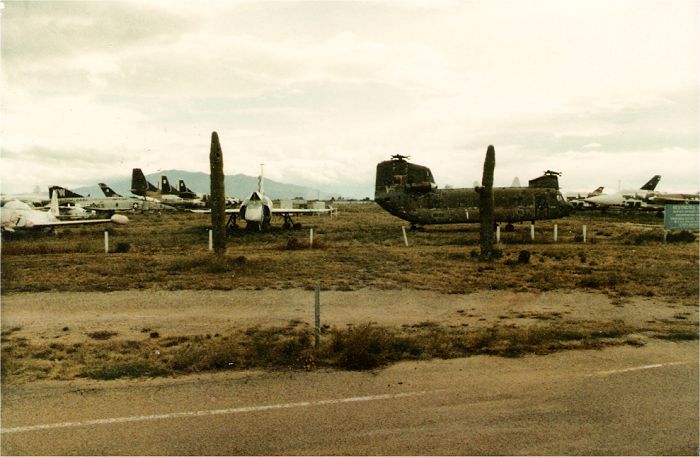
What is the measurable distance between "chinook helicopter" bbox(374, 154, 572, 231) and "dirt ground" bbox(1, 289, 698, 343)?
21.2 metres

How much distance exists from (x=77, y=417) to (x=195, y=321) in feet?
16.2

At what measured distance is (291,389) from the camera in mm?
7047

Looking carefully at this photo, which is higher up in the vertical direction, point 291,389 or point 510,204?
point 510,204

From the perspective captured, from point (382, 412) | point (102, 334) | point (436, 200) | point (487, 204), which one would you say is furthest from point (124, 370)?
point (436, 200)

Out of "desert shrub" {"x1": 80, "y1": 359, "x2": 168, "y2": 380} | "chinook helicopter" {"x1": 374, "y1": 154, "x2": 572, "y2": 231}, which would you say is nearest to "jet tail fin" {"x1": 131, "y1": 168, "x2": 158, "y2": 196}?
"chinook helicopter" {"x1": 374, "y1": 154, "x2": 572, "y2": 231}

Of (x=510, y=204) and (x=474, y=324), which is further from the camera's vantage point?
(x=510, y=204)

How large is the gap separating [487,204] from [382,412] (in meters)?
15.3

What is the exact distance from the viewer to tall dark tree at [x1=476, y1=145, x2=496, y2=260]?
20.2m

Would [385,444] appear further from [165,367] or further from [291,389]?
[165,367]

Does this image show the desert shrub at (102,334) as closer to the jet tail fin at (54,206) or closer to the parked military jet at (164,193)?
the jet tail fin at (54,206)

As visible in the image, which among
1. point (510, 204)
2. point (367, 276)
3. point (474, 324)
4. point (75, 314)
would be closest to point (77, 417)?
point (75, 314)

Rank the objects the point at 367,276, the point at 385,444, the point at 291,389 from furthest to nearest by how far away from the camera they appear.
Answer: the point at 367,276 → the point at 291,389 → the point at 385,444

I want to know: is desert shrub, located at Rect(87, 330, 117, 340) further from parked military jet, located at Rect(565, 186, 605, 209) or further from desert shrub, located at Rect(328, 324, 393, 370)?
parked military jet, located at Rect(565, 186, 605, 209)

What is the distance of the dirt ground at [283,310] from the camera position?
1062 cm
